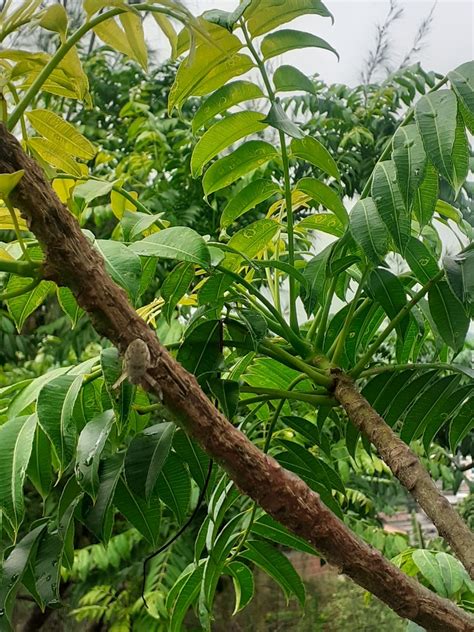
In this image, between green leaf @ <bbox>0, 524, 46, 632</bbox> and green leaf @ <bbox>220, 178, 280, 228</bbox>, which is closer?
green leaf @ <bbox>0, 524, 46, 632</bbox>

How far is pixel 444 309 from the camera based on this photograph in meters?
0.44

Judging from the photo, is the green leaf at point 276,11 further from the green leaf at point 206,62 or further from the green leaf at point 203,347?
the green leaf at point 203,347

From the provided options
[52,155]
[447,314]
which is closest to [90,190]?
[52,155]

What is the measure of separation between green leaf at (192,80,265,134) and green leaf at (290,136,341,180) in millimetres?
44

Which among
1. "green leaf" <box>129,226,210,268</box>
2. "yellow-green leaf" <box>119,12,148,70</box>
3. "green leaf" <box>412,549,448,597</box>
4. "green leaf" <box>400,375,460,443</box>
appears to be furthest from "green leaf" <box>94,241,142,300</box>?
"green leaf" <box>412,549,448,597</box>

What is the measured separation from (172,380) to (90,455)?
3.4 inches

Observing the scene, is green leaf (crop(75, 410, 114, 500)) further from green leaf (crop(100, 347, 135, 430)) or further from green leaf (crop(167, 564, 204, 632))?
green leaf (crop(167, 564, 204, 632))

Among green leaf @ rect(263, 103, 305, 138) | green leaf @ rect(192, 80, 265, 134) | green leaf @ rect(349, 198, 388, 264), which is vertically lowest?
green leaf @ rect(349, 198, 388, 264)

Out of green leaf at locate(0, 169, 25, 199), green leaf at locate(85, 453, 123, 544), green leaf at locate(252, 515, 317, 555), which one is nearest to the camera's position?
green leaf at locate(0, 169, 25, 199)

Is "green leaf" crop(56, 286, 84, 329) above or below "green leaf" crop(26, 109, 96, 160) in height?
below

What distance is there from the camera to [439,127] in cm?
39

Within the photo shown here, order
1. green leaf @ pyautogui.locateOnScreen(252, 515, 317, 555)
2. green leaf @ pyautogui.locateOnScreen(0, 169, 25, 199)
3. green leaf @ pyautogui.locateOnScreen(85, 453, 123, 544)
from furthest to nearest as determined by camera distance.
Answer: green leaf @ pyautogui.locateOnScreen(252, 515, 317, 555), green leaf @ pyautogui.locateOnScreen(85, 453, 123, 544), green leaf @ pyautogui.locateOnScreen(0, 169, 25, 199)

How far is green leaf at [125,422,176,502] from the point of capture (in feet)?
1.20

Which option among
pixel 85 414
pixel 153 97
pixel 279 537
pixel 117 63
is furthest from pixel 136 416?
pixel 117 63
